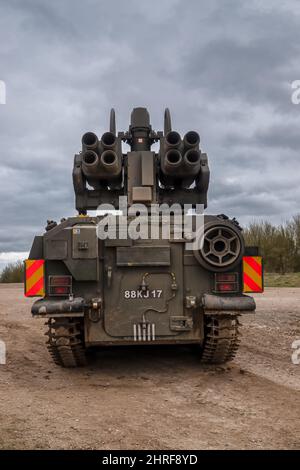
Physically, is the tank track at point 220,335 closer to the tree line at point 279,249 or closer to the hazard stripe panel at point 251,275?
the hazard stripe panel at point 251,275

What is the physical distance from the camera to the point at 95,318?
635 centimetres

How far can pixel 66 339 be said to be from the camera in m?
6.25

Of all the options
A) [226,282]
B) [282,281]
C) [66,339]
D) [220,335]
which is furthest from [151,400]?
[282,281]

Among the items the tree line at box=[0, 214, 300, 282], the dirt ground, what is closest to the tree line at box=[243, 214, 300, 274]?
the tree line at box=[0, 214, 300, 282]

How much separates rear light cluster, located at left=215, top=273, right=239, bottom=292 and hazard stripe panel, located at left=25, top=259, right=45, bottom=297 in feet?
6.70

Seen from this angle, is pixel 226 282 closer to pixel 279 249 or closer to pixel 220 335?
pixel 220 335

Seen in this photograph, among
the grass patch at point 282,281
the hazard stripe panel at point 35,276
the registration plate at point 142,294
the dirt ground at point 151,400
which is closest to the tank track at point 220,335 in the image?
the dirt ground at point 151,400

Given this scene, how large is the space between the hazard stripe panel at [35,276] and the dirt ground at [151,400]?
1.06 metres

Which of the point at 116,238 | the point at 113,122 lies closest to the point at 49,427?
the point at 116,238

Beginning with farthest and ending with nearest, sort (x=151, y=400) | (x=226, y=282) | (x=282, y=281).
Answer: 1. (x=282, y=281)
2. (x=226, y=282)
3. (x=151, y=400)

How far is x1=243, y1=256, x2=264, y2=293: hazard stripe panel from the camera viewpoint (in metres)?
6.44

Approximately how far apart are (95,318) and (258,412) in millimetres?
2234

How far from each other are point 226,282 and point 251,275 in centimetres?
34
